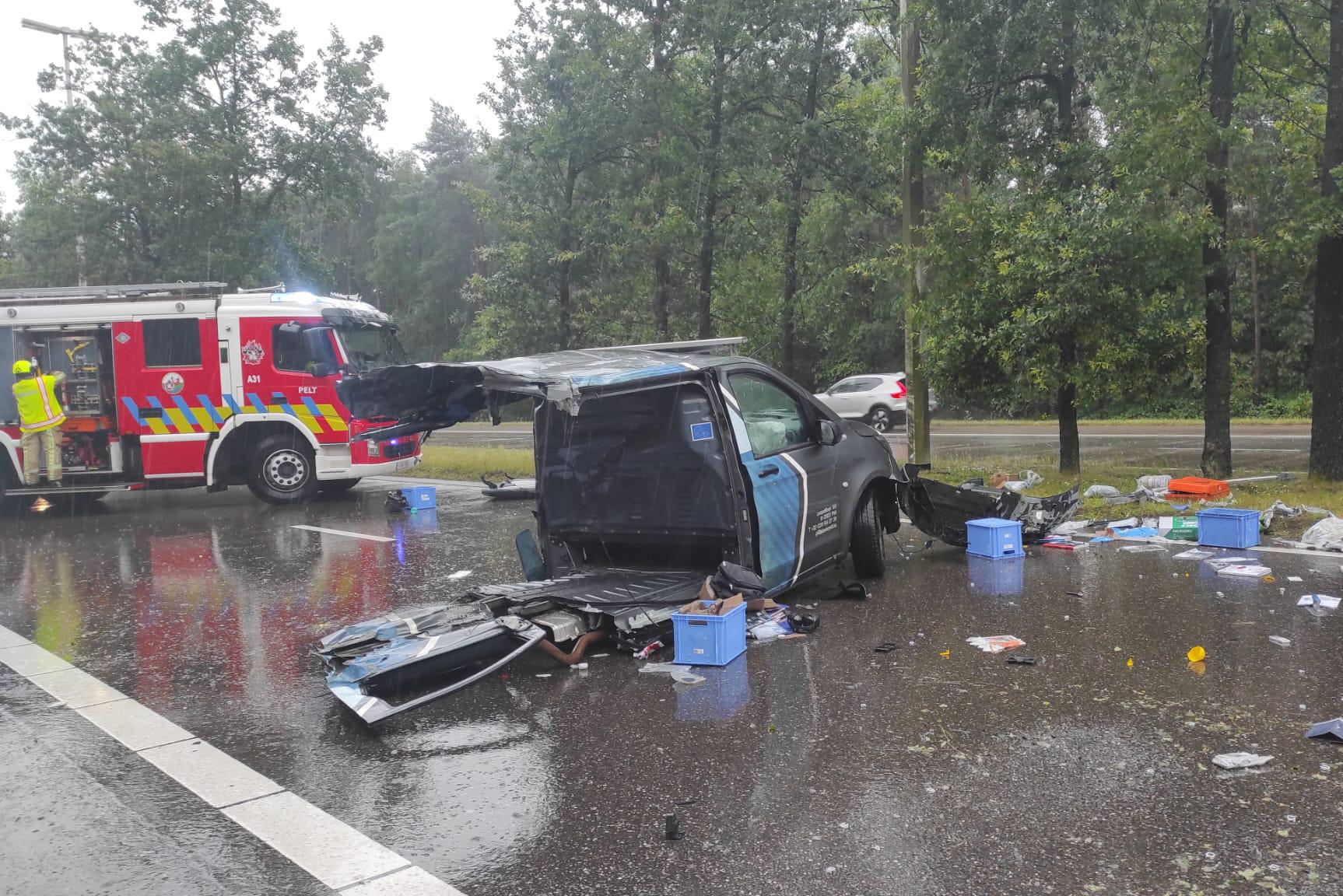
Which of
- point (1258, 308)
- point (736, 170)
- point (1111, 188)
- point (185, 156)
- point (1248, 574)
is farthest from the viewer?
point (1258, 308)

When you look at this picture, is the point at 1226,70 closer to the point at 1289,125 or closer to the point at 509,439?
the point at 1289,125

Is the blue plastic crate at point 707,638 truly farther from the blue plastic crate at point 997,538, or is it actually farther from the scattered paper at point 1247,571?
the scattered paper at point 1247,571

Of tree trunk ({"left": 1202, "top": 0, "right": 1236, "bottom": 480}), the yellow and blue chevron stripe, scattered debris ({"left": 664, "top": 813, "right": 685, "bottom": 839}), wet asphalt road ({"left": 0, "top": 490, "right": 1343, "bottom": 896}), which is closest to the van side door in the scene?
wet asphalt road ({"left": 0, "top": 490, "right": 1343, "bottom": 896})

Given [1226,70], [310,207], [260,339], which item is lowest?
[260,339]

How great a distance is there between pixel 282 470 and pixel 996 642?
35.7 ft

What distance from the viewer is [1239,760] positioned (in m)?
3.92

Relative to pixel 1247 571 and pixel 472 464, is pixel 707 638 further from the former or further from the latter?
pixel 472 464

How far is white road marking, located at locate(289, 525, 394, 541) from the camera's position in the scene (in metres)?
10.6

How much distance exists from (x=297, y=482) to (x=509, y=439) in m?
13.8

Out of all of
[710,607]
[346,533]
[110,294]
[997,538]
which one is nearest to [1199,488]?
[997,538]

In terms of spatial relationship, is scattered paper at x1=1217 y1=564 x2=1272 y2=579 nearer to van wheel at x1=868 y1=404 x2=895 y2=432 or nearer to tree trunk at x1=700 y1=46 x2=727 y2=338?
tree trunk at x1=700 y1=46 x2=727 y2=338

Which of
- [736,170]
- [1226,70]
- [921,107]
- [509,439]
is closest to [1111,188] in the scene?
[1226,70]

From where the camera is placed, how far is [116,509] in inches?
559

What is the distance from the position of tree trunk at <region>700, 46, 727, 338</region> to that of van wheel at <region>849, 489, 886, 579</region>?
1323 centimetres
